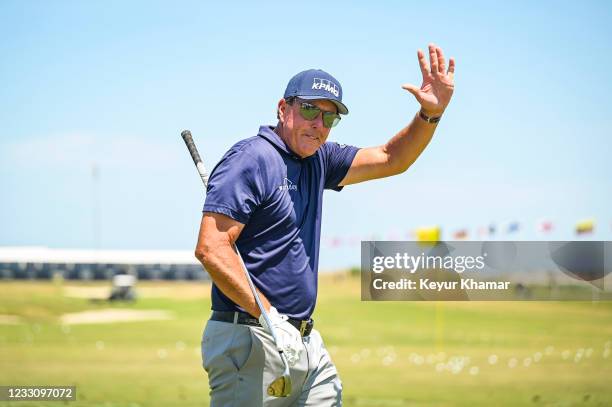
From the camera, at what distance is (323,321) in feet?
146

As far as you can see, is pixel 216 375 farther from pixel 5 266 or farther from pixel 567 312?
pixel 5 266

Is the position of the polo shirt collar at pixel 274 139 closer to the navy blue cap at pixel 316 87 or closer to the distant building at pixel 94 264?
the navy blue cap at pixel 316 87

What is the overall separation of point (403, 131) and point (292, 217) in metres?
1.39

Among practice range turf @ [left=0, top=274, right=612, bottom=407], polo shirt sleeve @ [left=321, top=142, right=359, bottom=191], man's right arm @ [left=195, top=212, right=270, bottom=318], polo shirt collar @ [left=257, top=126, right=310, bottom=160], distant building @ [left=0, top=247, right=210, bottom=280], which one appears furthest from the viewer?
distant building @ [left=0, top=247, right=210, bottom=280]

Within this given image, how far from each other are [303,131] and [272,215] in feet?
1.99

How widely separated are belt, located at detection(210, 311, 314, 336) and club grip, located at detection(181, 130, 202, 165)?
1051 mm

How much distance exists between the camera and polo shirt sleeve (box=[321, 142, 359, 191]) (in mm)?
6090

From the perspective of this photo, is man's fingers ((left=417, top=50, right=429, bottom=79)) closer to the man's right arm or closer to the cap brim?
the cap brim

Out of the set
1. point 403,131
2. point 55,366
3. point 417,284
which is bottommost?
point 55,366

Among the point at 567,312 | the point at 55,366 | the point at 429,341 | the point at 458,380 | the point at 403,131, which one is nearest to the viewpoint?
the point at 403,131

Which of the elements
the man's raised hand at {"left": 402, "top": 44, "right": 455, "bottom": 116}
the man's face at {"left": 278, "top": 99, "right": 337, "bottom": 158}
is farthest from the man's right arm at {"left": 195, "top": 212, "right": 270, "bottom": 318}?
the man's raised hand at {"left": 402, "top": 44, "right": 455, "bottom": 116}

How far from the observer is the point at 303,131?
557 cm

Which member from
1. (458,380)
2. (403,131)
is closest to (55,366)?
(458,380)

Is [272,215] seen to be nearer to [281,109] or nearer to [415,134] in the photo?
[281,109]
